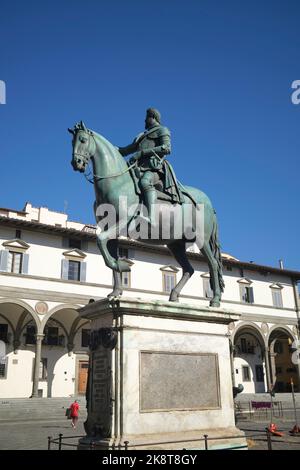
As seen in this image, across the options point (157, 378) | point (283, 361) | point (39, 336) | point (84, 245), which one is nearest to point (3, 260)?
point (39, 336)

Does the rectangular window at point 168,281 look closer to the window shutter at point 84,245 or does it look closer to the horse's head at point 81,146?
the window shutter at point 84,245

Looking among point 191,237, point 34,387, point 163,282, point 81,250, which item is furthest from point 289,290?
point 191,237

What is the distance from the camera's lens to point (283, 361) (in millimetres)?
46250

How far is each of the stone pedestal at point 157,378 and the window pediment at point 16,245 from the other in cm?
2288

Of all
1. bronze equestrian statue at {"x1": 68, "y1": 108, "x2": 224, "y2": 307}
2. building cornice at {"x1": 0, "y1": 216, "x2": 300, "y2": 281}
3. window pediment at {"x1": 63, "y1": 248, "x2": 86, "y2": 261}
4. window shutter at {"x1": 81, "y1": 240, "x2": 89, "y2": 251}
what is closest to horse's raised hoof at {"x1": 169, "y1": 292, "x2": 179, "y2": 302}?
bronze equestrian statue at {"x1": 68, "y1": 108, "x2": 224, "y2": 307}

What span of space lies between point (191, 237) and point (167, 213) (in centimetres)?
81

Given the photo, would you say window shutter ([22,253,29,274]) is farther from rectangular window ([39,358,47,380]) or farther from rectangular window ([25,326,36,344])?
rectangular window ([39,358,47,380])

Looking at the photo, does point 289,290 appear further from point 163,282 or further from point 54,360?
point 54,360

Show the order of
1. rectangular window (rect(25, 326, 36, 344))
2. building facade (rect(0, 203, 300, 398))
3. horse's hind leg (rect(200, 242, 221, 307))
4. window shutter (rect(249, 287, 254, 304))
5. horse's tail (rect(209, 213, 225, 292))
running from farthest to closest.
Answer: window shutter (rect(249, 287, 254, 304)), rectangular window (rect(25, 326, 36, 344)), building facade (rect(0, 203, 300, 398)), horse's tail (rect(209, 213, 225, 292)), horse's hind leg (rect(200, 242, 221, 307))

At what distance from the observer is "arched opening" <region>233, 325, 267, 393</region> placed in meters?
38.6

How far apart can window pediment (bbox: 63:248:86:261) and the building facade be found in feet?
0.22

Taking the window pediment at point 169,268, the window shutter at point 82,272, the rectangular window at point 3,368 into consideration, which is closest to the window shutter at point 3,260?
the window shutter at point 82,272

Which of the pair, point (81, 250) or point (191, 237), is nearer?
point (191, 237)
